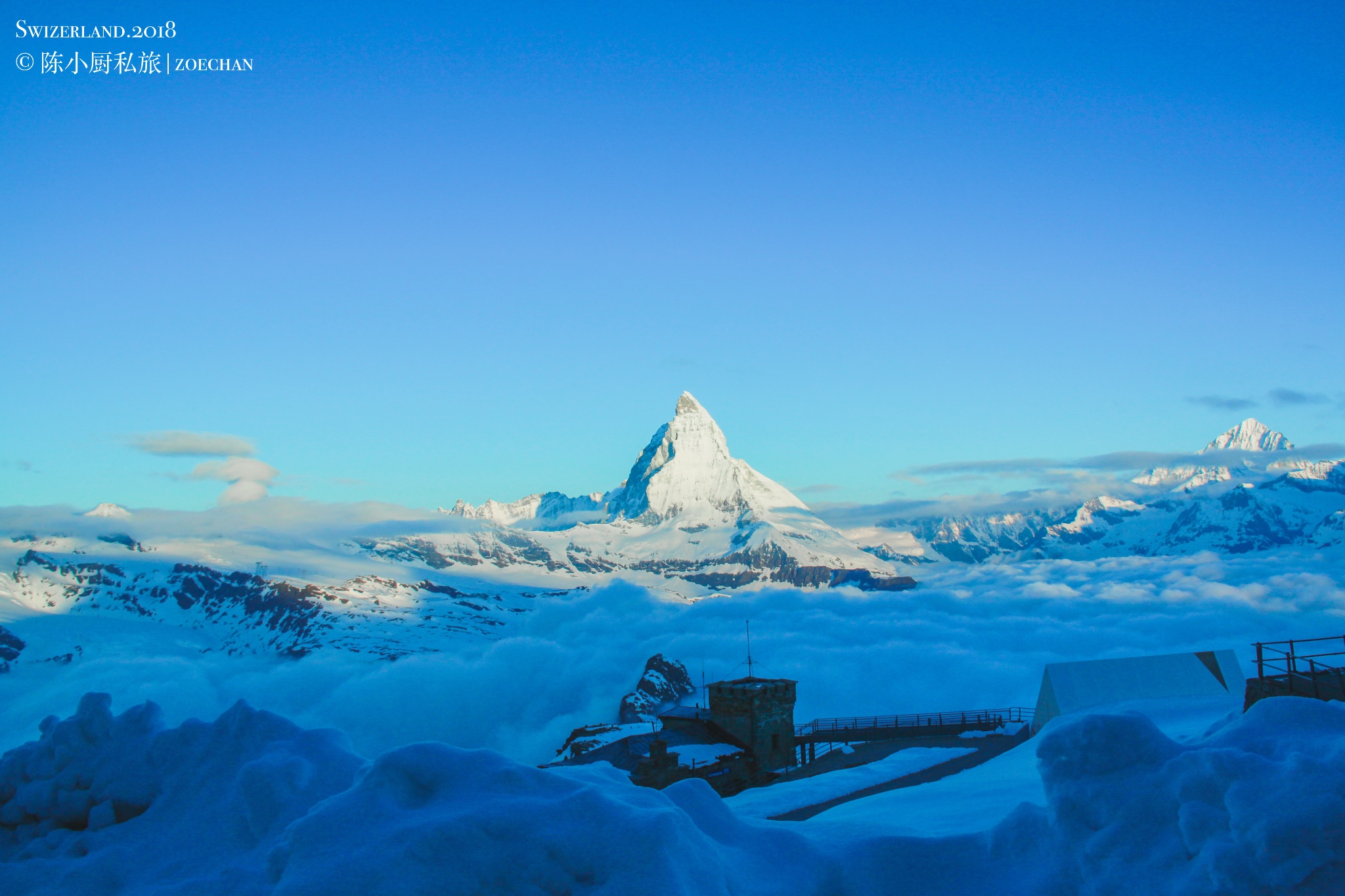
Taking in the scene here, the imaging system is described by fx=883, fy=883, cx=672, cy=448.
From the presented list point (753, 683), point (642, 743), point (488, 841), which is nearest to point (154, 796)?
point (488, 841)

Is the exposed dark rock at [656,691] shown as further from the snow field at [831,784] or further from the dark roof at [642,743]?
the snow field at [831,784]

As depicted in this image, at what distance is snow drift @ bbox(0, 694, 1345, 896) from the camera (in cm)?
802

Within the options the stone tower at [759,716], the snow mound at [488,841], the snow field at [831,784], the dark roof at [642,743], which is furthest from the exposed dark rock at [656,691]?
the snow mound at [488,841]

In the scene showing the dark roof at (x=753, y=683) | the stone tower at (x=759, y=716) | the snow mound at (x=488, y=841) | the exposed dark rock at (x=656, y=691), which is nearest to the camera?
the snow mound at (x=488, y=841)

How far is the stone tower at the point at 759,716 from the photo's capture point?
148 feet

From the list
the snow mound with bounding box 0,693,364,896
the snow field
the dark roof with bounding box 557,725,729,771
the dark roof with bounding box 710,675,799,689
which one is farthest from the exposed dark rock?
the snow mound with bounding box 0,693,364,896

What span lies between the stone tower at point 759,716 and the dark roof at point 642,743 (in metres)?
0.96

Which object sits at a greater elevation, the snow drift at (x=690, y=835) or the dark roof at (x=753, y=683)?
the snow drift at (x=690, y=835)

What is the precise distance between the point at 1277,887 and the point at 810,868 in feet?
14.9

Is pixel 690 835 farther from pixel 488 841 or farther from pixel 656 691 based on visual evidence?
pixel 656 691

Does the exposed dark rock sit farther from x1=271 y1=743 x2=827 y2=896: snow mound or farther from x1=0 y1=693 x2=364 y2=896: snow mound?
x1=271 y1=743 x2=827 y2=896: snow mound

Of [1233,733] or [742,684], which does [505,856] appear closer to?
[1233,733]

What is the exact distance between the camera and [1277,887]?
7.66m

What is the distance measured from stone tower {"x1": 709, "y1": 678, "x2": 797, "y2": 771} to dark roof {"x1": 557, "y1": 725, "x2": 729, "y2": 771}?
0.96 meters
